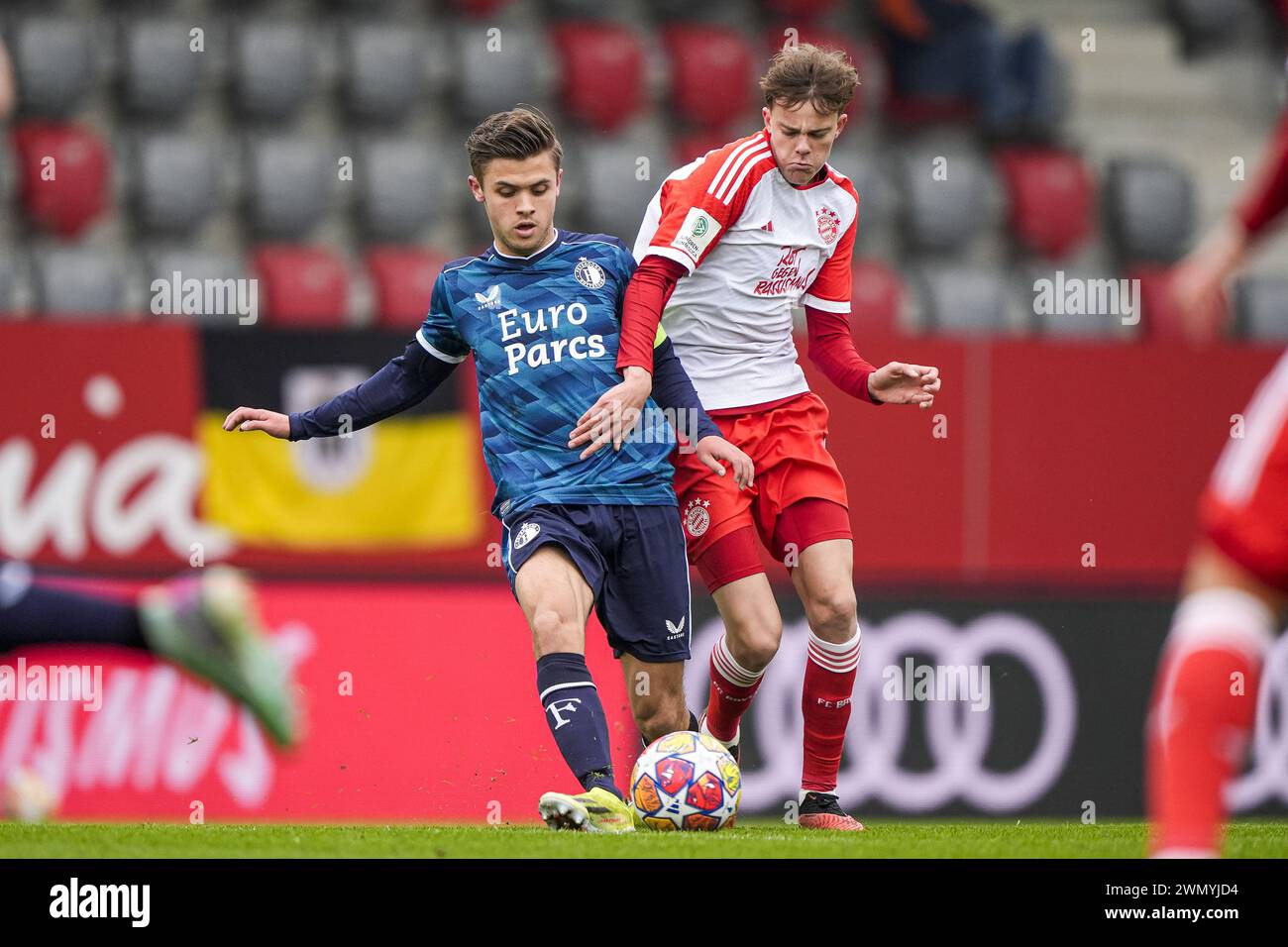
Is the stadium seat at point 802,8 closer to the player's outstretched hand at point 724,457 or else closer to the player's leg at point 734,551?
the player's leg at point 734,551

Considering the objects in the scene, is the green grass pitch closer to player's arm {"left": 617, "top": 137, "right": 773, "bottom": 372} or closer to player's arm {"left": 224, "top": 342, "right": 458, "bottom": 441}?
player's arm {"left": 224, "top": 342, "right": 458, "bottom": 441}

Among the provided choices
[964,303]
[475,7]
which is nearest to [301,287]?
[475,7]

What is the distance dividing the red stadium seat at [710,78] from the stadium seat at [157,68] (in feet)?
10.3

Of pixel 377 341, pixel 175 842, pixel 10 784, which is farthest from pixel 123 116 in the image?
pixel 175 842

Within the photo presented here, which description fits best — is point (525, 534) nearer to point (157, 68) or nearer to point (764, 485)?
point (764, 485)

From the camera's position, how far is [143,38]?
11219 millimetres

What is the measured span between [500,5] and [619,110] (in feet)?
4.02

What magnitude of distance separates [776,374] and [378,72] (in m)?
6.65

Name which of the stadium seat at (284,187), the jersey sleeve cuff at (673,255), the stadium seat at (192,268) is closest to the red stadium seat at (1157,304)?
the stadium seat at (284,187)

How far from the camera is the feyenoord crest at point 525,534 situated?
16.5 feet

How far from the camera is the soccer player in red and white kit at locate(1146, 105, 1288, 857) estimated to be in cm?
284

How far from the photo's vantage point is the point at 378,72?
38.3ft

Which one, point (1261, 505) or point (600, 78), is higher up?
point (600, 78)

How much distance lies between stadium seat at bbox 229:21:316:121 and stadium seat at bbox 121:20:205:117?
0.29 metres
